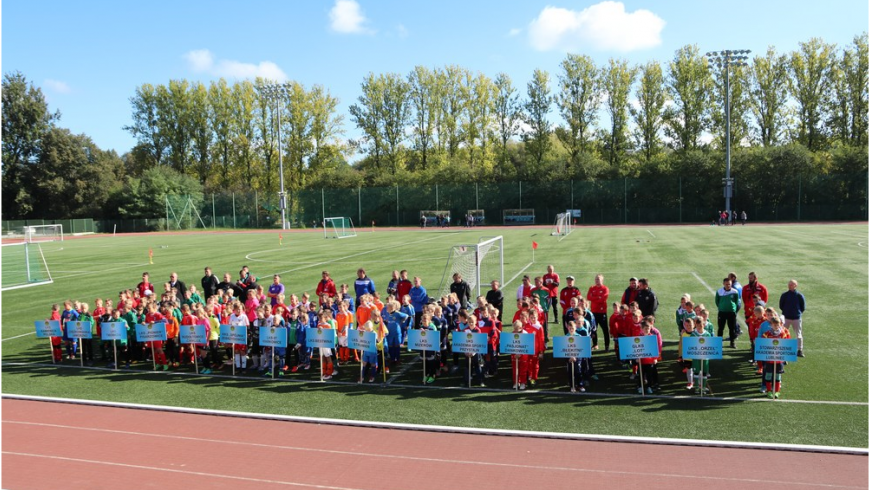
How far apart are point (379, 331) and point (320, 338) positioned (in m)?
1.16

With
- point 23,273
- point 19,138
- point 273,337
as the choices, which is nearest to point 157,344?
point 273,337

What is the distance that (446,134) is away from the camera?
3285 inches

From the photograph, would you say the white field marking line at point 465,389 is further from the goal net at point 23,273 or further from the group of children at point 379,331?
the goal net at point 23,273

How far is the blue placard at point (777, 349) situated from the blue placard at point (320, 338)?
25.0 feet

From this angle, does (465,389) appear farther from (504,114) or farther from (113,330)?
(504,114)

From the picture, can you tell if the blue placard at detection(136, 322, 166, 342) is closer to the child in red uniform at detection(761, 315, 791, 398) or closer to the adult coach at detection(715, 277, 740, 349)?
the child in red uniform at detection(761, 315, 791, 398)

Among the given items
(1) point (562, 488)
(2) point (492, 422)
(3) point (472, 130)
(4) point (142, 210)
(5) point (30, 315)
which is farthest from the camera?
(3) point (472, 130)

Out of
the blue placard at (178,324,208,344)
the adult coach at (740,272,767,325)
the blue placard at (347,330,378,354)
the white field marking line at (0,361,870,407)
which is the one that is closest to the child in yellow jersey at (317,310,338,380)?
the white field marking line at (0,361,870,407)

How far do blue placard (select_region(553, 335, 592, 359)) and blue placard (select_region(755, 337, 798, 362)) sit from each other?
110 inches

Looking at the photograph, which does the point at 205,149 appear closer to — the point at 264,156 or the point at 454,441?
the point at 264,156

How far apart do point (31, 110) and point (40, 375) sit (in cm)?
8068

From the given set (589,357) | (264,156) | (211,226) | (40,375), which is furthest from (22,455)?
(264,156)

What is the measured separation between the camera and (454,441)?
8.87 meters

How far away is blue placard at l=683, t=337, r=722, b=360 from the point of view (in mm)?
10531
